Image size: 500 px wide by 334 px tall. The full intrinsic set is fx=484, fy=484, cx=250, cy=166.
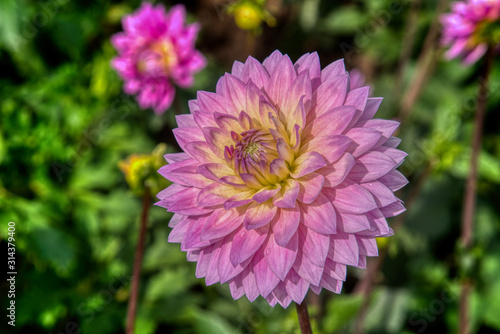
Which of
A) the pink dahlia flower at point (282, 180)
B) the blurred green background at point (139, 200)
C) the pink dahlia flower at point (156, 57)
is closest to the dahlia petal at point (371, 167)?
the pink dahlia flower at point (282, 180)

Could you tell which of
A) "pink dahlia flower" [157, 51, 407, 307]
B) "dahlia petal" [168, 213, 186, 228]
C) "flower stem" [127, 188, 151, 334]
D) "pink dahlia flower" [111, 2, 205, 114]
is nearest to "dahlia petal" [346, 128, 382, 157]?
"pink dahlia flower" [157, 51, 407, 307]

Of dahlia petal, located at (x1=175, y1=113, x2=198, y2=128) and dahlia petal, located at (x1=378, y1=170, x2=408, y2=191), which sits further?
dahlia petal, located at (x1=175, y1=113, x2=198, y2=128)

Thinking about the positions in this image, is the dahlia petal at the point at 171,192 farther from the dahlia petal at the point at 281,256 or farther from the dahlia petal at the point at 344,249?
the dahlia petal at the point at 344,249

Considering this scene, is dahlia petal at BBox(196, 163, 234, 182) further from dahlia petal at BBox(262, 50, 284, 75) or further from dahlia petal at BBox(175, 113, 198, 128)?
dahlia petal at BBox(262, 50, 284, 75)

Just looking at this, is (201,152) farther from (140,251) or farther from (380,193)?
(140,251)

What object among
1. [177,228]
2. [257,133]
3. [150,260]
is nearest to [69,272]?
[150,260]
